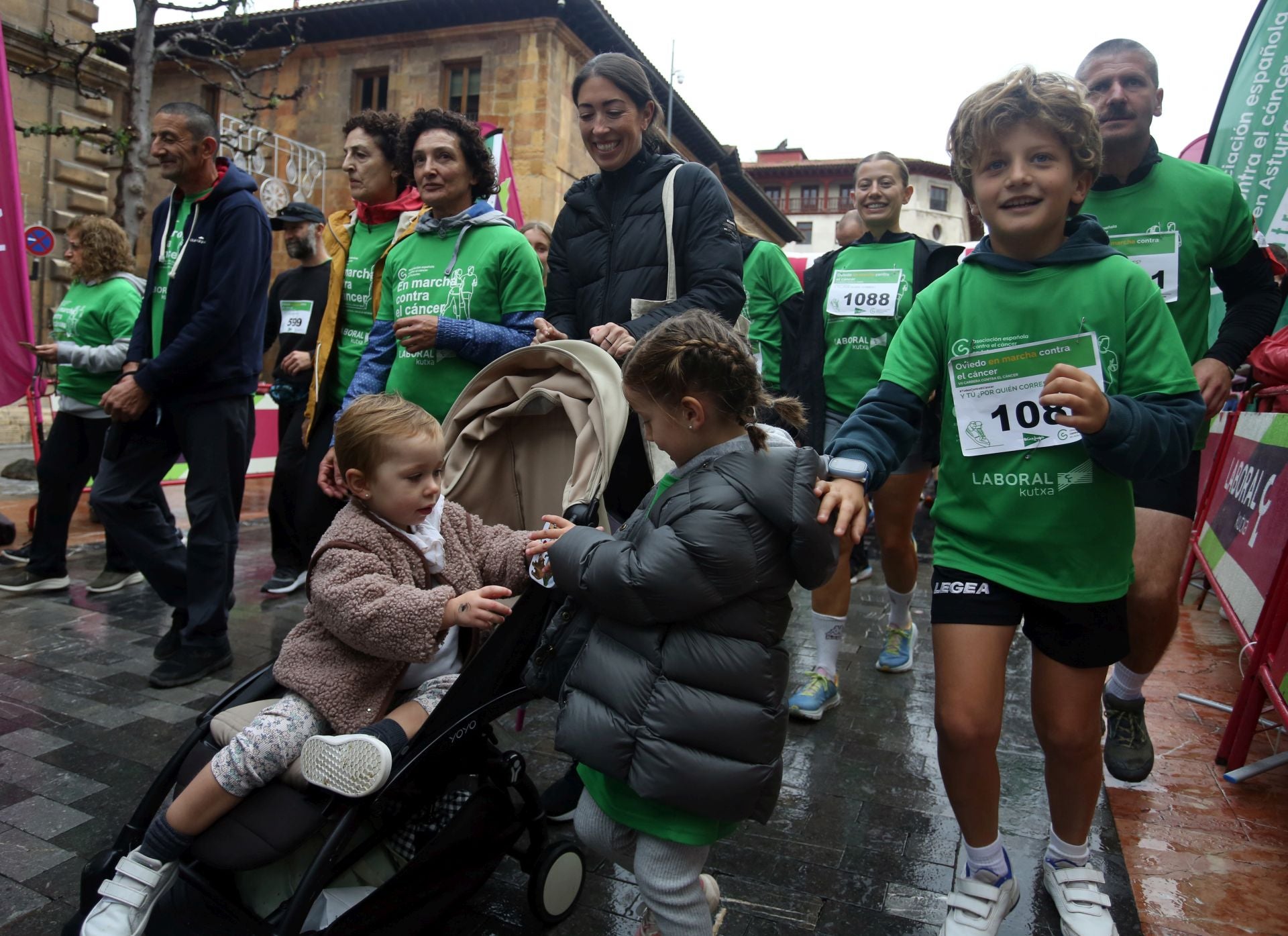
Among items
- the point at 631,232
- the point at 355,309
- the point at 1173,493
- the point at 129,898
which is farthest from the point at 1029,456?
the point at 355,309

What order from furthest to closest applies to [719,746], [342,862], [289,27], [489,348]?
1. [289,27]
2. [489,348]
3. [342,862]
4. [719,746]

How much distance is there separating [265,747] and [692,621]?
0.90m

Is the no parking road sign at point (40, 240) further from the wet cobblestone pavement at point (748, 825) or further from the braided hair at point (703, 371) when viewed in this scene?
the braided hair at point (703, 371)

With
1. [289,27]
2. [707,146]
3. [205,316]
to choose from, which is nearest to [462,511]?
[205,316]

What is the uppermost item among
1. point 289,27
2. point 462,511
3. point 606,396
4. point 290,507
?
point 289,27

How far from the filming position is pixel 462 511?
2299 millimetres

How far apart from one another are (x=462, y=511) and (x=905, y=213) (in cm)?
6252

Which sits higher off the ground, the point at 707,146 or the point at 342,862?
the point at 707,146

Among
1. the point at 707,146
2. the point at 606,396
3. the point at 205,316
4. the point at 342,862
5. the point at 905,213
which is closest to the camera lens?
the point at 342,862

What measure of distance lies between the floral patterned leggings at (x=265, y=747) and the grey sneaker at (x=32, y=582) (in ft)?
13.3

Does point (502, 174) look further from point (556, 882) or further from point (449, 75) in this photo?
point (449, 75)

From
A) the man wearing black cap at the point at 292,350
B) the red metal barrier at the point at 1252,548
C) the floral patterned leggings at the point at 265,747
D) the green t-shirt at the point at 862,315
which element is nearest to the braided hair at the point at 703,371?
the floral patterned leggings at the point at 265,747

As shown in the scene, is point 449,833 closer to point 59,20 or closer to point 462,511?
point 462,511

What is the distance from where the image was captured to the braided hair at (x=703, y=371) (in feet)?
5.97
